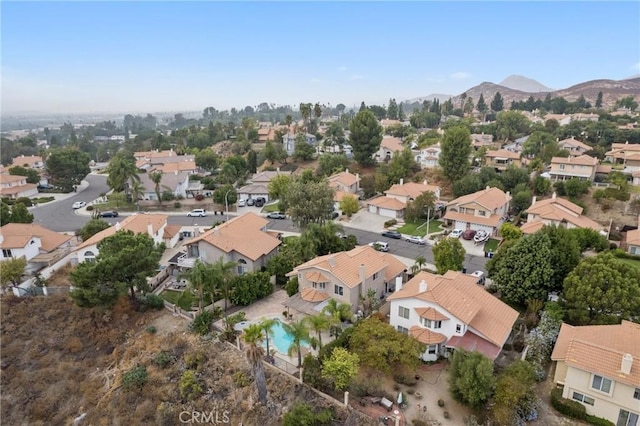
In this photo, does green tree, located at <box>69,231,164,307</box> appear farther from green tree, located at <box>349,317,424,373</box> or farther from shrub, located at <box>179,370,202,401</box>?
green tree, located at <box>349,317,424,373</box>

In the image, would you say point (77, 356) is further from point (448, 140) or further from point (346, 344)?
point (448, 140)

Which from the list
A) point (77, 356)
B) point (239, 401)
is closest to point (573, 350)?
point (239, 401)

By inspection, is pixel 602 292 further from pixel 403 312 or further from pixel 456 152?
pixel 456 152

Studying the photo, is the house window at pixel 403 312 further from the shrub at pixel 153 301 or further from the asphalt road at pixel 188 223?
the shrub at pixel 153 301

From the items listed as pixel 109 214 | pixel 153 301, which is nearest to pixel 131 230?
pixel 153 301

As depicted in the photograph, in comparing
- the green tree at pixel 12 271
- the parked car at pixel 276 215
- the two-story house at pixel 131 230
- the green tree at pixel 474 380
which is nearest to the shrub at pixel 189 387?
the green tree at pixel 474 380
